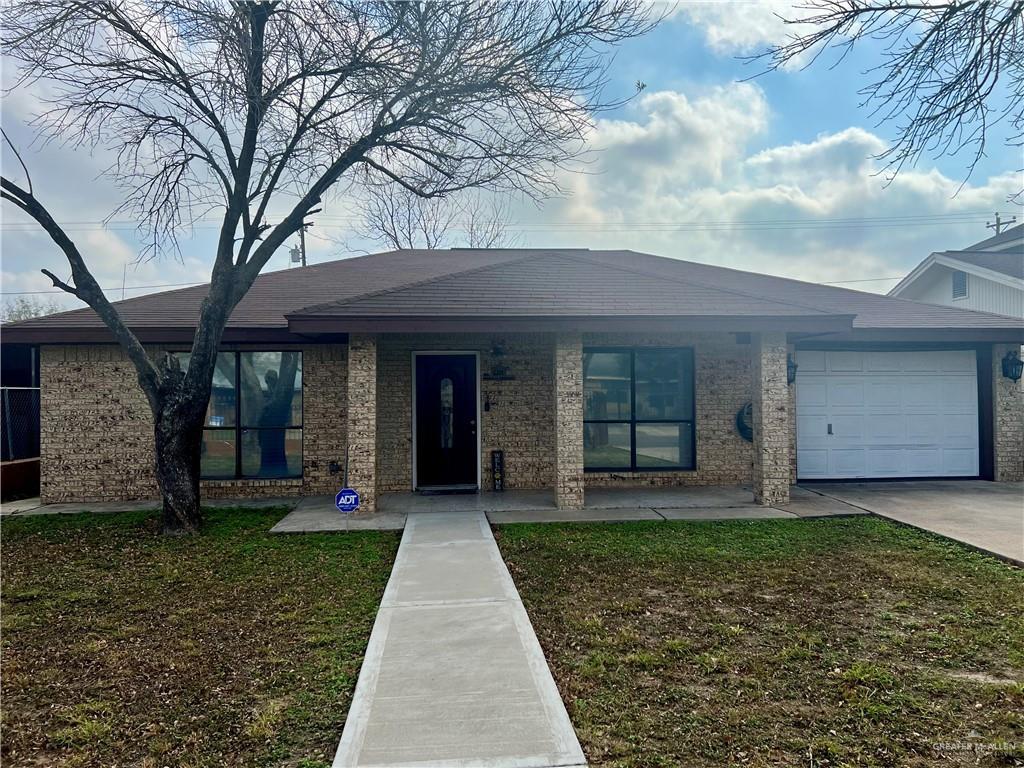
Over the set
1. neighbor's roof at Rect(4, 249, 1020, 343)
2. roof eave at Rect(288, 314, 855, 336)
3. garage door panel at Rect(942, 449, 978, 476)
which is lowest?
garage door panel at Rect(942, 449, 978, 476)

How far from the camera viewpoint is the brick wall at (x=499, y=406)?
33.3 ft

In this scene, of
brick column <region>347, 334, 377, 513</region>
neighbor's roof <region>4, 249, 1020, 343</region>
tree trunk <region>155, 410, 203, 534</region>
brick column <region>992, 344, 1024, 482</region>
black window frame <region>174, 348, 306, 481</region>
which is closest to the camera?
tree trunk <region>155, 410, 203, 534</region>

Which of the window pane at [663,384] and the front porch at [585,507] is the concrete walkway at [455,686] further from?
the window pane at [663,384]

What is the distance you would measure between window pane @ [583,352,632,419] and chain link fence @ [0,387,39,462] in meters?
10.6

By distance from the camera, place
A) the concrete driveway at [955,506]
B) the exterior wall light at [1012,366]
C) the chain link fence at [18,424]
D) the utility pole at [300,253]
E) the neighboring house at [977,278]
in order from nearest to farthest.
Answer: the concrete driveway at [955,506]
the exterior wall light at [1012,366]
the chain link fence at [18,424]
the neighboring house at [977,278]
the utility pole at [300,253]

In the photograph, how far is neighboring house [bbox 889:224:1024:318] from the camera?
17.0 metres

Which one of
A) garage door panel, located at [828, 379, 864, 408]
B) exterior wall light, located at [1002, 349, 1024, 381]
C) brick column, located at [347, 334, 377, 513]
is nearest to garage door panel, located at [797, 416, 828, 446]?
garage door panel, located at [828, 379, 864, 408]

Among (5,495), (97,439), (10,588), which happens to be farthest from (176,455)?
(5,495)

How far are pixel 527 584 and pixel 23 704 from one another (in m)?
3.63

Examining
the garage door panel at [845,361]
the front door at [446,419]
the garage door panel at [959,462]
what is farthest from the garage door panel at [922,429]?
the front door at [446,419]

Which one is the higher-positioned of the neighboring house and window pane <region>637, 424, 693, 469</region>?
the neighboring house

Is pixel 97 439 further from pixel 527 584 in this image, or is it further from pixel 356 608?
pixel 527 584

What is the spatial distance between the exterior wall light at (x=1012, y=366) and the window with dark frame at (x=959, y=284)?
9.93 meters

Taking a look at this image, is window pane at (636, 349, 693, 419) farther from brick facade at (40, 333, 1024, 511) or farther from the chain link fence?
the chain link fence
